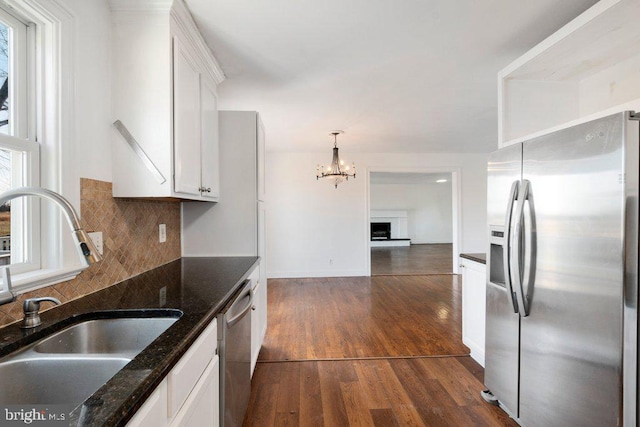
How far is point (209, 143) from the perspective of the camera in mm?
2098

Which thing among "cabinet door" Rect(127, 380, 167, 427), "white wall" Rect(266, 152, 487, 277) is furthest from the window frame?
"white wall" Rect(266, 152, 487, 277)

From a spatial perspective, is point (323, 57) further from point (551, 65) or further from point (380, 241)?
point (380, 241)

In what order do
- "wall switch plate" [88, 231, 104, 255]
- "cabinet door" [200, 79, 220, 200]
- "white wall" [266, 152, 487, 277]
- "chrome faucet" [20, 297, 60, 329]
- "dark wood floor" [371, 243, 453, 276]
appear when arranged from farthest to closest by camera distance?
"dark wood floor" [371, 243, 453, 276]
"white wall" [266, 152, 487, 277]
"cabinet door" [200, 79, 220, 200]
"wall switch plate" [88, 231, 104, 255]
"chrome faucet" [20, 297, 60, 329]

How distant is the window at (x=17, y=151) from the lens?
111 centimetres

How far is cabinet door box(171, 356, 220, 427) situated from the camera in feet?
2.96

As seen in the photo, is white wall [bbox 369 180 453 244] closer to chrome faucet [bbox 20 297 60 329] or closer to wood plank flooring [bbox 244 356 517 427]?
wood plank flooring [bbox 244 356 517 427]

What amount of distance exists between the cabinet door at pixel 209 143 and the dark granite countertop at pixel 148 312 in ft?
1.84

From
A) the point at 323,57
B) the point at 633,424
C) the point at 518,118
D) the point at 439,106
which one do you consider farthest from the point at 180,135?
the point at 439,106

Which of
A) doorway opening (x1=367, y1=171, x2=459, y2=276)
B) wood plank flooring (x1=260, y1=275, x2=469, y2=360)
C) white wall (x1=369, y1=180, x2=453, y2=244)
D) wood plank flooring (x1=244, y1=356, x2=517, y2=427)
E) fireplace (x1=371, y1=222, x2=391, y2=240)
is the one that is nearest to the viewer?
wood plank flooring (x1=244, y1=356, x2=517, y2=427)

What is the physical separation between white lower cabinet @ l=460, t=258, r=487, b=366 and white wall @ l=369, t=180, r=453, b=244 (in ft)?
29.0

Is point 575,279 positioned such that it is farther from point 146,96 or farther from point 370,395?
point 146,96

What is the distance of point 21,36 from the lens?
1171mm

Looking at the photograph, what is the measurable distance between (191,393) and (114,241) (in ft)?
3.23

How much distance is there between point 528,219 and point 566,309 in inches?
18.1
